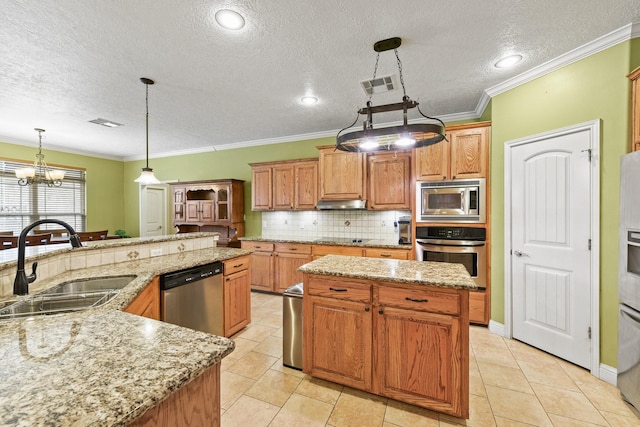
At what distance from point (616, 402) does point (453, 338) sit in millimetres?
1392

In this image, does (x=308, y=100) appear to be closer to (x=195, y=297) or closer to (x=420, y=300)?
(x=195, y=297)

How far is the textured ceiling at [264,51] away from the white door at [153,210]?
8.85 ft

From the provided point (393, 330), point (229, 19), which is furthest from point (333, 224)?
point (229, 19)

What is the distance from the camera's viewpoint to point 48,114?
366 centimetres

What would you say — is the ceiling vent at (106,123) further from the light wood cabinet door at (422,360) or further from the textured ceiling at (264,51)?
the light wood cabinet door at (422,360)

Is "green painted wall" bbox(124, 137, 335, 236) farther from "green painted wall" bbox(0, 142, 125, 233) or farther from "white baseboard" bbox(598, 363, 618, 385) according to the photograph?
"white baseboard" bbox(598, 363, 618, 385)

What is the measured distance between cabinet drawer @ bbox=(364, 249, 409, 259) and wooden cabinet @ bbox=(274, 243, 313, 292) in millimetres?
905

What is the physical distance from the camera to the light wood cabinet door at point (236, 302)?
2721 mm

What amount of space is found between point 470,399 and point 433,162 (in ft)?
8.03

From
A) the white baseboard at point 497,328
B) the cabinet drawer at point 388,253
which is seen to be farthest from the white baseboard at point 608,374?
the cabinet drawer at point 388,253

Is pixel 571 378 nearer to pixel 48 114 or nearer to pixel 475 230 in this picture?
pixel 475 230

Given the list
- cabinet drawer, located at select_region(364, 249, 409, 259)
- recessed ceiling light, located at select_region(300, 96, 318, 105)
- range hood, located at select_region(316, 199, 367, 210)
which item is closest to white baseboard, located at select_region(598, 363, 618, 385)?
cabinet drawer, located at select_region(364, 249, 409, 259)

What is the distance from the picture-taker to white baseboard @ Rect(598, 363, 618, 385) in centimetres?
204

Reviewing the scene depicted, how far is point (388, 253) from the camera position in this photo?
3.56 metres
